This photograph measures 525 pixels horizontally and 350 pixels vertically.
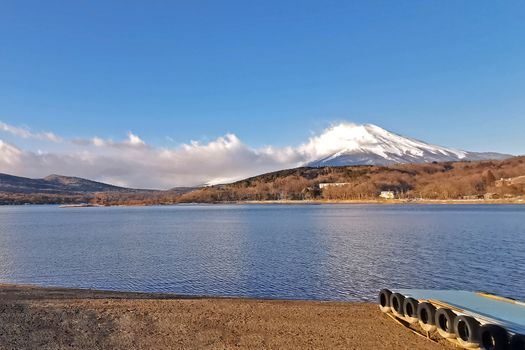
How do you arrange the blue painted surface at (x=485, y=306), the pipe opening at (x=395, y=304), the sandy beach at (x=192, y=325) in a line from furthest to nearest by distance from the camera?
the pipe opening at (x=395, y=304), the sandy beach at (x=192, y=325), the blue painted surface at (x=485, y=306)

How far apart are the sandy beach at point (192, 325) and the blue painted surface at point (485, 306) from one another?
5.59 ft

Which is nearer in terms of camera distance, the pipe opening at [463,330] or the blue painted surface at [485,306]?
the blue painted surface at [485,306]

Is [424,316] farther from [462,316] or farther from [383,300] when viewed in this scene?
[383,300]

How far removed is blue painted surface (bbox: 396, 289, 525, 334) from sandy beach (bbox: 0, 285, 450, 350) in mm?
1703

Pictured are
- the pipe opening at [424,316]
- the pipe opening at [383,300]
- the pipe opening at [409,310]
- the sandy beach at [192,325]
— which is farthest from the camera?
the pipe opening at [383,300]

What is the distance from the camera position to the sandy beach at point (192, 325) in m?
14.0

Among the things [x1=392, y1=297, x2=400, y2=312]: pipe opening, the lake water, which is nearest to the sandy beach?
[x1=392, y1=297, x2=400, y2=312]: pipe opening

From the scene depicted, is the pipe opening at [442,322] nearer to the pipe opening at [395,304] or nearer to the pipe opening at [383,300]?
the pipe opening at [395,304]

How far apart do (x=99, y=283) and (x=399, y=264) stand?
21388 mm

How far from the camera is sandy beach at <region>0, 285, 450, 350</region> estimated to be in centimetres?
1402

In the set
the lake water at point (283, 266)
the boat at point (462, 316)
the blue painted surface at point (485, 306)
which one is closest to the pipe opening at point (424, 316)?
the boat at point (462, 316)

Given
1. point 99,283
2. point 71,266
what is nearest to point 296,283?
point 99,283

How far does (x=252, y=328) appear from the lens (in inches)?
623

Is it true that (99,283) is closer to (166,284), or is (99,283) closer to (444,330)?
(166,284)
